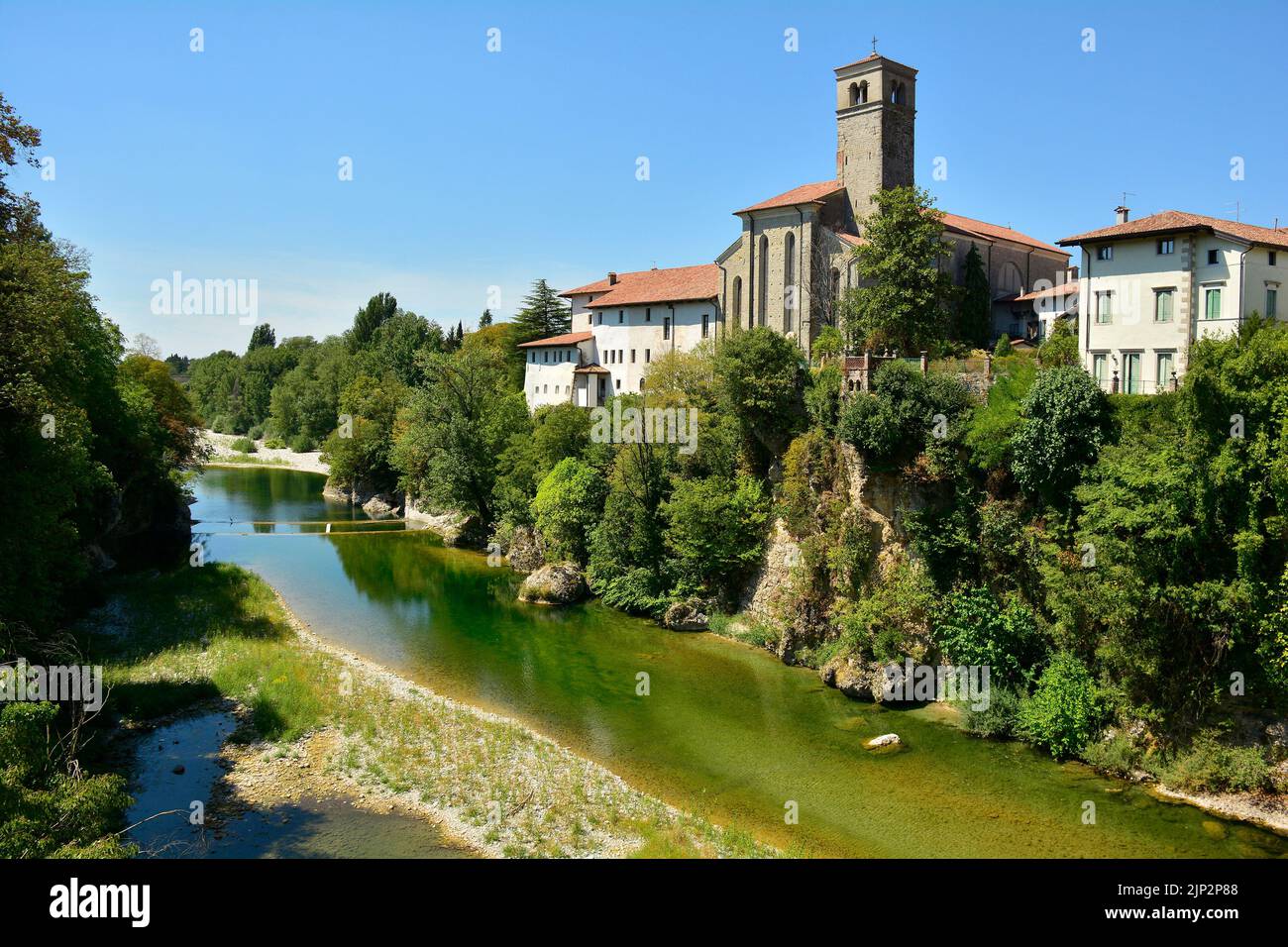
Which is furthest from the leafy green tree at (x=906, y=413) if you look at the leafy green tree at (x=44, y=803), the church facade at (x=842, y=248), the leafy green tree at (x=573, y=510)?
the leafy green tree at (x=44, y=803)

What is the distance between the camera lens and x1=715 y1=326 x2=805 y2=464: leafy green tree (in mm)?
34281

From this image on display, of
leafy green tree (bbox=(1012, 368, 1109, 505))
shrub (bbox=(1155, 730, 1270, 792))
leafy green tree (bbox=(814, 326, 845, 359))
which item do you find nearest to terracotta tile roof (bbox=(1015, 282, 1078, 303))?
leafy green tree (bbox=(814, 326, 845, 359))

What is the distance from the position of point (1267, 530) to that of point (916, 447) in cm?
1087

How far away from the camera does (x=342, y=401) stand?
87125 mm

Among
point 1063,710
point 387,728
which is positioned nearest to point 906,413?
point 1063,710

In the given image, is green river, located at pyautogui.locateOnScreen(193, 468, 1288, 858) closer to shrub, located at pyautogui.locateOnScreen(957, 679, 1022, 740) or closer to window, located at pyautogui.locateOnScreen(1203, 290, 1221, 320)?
shrub, located at pyautogui.locateOnScreen(957, 679, 1022, 740)

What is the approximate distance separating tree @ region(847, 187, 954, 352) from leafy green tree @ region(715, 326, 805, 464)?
5.07 meters

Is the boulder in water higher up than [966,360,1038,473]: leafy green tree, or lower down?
lower down

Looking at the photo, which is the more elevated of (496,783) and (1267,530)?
(1267,530)

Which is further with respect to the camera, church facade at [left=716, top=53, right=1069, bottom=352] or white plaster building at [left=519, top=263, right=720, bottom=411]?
white plaster building at [left=519, top=263, right=720, bottom=411]

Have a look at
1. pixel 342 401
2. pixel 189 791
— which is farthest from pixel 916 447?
pixel 342 401

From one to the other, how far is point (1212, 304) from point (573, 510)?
87.7ft

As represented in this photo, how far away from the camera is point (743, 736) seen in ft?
77.7
